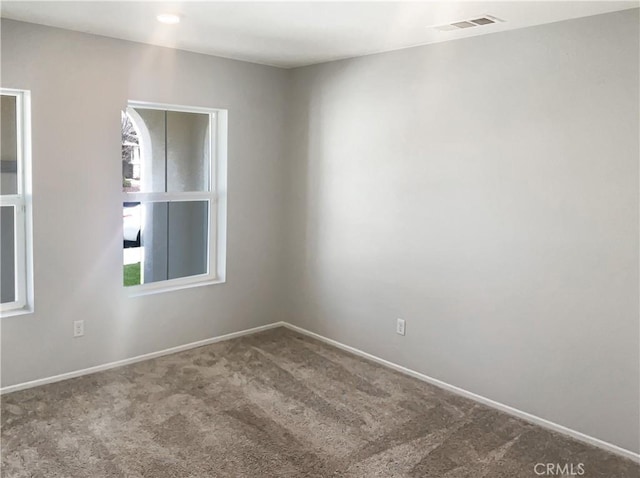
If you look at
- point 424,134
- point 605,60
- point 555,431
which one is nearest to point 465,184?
point 424,134

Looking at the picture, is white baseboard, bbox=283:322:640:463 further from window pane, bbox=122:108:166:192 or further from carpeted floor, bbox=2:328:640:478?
window pane, bbox=122:108:166:192

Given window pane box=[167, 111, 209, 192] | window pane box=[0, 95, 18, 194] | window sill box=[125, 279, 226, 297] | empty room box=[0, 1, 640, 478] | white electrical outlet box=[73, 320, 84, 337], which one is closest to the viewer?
empty room box=[0, 1, 640, 478]

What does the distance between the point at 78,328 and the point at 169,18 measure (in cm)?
208

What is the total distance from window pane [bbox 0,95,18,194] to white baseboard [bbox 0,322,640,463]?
1232mm

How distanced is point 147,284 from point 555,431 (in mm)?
2925

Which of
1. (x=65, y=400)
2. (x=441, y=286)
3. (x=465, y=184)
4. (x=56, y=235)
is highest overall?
(x=465, y=184)

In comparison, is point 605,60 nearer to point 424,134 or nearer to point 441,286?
point 424,134

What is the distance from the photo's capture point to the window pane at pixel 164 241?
4129mm

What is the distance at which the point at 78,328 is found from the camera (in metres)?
3.77

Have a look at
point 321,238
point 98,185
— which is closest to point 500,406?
point 321,238

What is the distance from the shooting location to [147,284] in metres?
4.24

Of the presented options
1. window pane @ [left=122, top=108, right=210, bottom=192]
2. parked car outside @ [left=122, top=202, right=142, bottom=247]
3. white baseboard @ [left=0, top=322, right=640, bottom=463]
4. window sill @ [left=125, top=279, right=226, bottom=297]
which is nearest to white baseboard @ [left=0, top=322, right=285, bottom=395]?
white baseboard @ [left=0, top=322, right=640, bottom=463]

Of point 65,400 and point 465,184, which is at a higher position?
point 465,184

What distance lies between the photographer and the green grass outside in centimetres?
413
